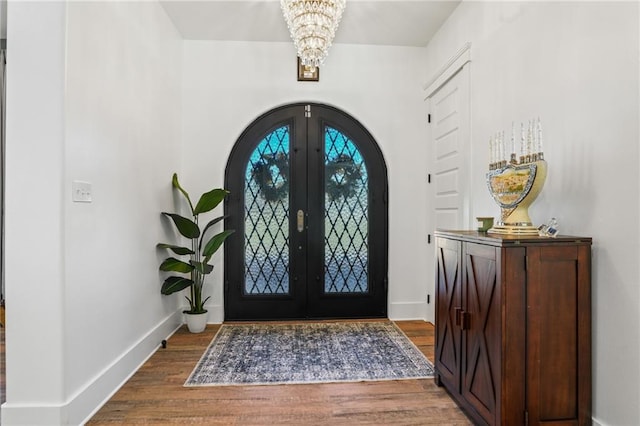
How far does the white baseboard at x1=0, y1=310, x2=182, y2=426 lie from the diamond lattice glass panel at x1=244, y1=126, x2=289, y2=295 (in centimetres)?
134

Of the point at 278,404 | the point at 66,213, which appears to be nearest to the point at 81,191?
the point at 66,213

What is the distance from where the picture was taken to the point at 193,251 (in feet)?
12.2

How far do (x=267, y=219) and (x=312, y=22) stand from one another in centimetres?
207

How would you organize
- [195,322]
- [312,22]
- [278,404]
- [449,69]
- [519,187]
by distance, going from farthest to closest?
[195,322], [449,69], [312,22], [278,404], [519,187]

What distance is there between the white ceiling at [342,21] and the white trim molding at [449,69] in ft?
1.51

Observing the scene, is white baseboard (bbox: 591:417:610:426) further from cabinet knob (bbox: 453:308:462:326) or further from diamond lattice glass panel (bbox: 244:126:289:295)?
diamond lattice glass panel (bbox: 244:126:289:295)

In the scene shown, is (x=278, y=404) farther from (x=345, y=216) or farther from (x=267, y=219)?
(x=345, y=216)

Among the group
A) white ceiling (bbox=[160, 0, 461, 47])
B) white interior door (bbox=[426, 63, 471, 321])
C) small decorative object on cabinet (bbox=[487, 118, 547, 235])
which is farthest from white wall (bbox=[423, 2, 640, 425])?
white ceiling (bbox=[160, 0, 461, 47])

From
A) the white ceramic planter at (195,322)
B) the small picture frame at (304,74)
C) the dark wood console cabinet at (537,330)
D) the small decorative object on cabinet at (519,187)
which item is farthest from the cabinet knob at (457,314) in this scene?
the small picture frame at (304,74)

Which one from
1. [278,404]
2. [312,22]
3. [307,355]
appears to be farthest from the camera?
[307,355]

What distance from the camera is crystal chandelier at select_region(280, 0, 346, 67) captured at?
104 inches

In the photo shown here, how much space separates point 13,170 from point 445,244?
2.41m

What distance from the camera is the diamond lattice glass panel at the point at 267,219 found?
4117 mm

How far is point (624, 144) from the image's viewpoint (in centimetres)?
171
